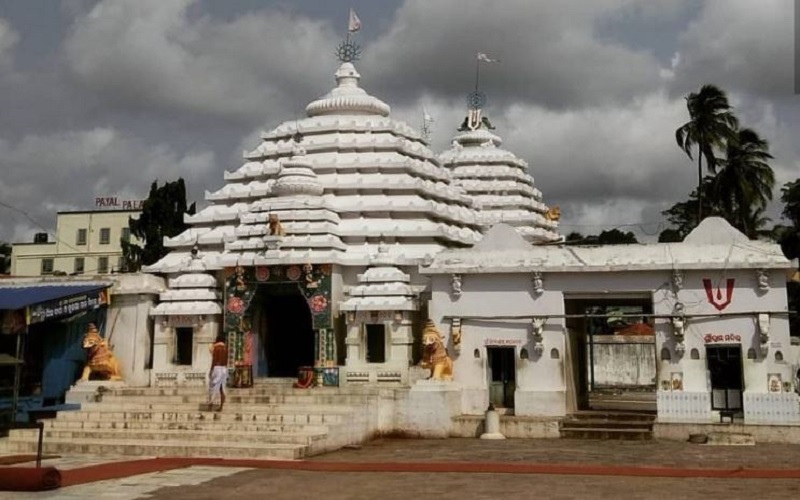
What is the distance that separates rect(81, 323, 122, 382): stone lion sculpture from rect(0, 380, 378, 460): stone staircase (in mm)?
1365

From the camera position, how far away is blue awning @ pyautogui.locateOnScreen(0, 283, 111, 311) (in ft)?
73.6

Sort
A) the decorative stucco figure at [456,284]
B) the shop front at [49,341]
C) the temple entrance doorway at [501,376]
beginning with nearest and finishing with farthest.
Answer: the shop front at [49,341]
the temple entrance doorway at [501,376]
the decorative stucco figure at [456,284]

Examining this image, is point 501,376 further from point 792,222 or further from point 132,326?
point 792,222

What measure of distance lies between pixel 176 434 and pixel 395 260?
9.01 metres

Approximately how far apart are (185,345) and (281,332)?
10.2ft

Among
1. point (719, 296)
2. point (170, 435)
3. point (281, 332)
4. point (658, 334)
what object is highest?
point (719, 296)

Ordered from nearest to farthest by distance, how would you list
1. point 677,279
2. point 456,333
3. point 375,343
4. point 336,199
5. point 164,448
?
point 164,448
point 677,279
point 456,333
point 375,343
point 336,199

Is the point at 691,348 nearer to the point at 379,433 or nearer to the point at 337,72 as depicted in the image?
the point at 379,433

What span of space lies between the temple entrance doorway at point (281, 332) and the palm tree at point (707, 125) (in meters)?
17.9

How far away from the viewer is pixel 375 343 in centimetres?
2486

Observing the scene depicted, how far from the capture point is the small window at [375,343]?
24766 millimetres

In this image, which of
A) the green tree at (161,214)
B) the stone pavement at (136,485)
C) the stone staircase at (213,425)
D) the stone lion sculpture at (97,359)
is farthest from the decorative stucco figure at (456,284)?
the green tree at (161,214)

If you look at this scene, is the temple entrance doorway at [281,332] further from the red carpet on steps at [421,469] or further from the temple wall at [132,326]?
the red carpet on steps at [421,469]

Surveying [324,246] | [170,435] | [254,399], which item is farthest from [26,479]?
[324,246]
